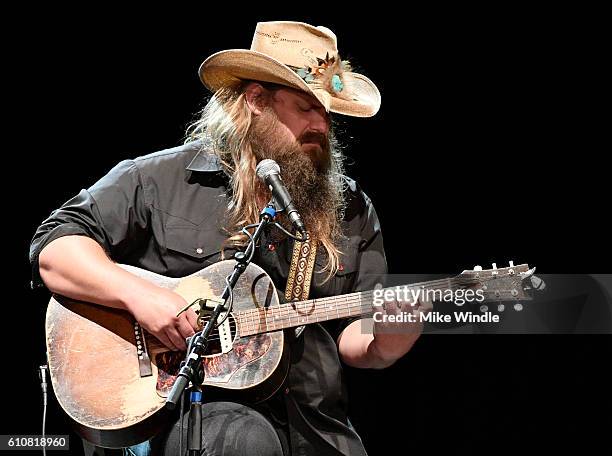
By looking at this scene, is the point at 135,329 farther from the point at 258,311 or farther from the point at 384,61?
the point at 384,61

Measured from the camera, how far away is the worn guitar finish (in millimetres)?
2740

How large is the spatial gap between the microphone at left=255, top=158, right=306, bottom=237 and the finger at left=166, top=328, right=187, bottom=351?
601mm

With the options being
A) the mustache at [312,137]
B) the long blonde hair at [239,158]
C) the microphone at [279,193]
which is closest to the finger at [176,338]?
the long blonde hair at [239,158]

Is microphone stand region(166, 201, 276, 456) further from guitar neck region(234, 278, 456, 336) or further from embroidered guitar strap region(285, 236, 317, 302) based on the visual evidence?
embroidered guitar strap region(285, 236, 317, 302)

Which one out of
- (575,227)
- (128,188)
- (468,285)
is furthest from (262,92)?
(575,227)

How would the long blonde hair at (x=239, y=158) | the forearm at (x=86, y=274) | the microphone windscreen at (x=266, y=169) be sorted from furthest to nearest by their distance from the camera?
the long blonde hair at (x=239, y=158), the forearm at (x=86, y=274), the microphone windscreen at (x=266, y=169)

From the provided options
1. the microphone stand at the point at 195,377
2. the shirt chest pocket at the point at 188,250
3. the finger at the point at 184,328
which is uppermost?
the shirt chest pocket at the point at 188,250

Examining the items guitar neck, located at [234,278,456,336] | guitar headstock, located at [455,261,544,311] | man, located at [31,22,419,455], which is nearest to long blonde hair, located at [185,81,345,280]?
man, located at [31,22,419,455]

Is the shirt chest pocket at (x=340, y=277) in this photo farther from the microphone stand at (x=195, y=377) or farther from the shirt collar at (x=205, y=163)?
the microphone stand at (x=195, y=377)

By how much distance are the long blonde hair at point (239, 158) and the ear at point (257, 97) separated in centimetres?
2

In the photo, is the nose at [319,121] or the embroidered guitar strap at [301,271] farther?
the nose at [319,121]

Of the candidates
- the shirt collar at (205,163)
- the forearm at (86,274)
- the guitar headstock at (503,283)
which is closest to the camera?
the guitar headstock at (503,283)

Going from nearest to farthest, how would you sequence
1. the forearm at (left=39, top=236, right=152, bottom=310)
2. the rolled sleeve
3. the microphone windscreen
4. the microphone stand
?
1. the microphone stand
2. the microphone windscreen
3. the forearm at (left=39, top=236, right=152, bottom=310)
4. the rolled sleeve

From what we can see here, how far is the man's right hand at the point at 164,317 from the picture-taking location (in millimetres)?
2754
